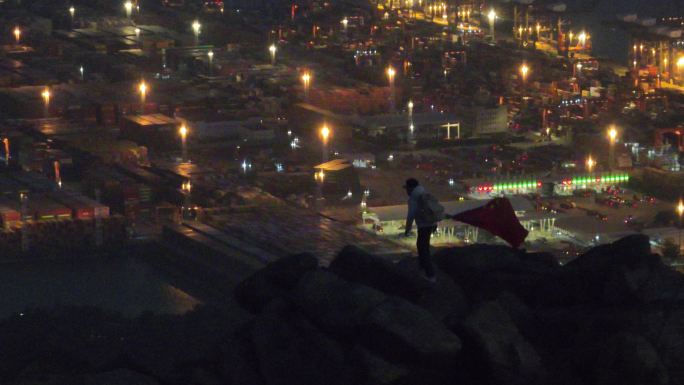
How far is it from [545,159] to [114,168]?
6.58m

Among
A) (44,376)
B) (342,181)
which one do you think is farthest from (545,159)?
(44,376)

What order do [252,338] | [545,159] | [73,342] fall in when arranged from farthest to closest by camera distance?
[545,159] → [73,342] → [252,338]

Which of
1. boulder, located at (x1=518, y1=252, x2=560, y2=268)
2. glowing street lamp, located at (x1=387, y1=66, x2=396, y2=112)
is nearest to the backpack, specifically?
boulder, located at (x1=518, y1=252, x2=560, y2=268)

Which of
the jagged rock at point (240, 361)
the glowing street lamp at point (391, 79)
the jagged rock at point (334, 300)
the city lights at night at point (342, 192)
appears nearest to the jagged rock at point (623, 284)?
the city lights at night at point (342, 192)

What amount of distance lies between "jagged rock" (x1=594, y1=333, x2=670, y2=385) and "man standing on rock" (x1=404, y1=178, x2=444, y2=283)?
1642mm

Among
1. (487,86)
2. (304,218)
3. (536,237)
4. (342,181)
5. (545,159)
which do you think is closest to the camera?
(536,237)

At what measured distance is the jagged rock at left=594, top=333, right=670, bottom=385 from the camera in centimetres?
1562

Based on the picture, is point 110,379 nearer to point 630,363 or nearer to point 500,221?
point 500,221

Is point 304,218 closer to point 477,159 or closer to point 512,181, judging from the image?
point 512,181

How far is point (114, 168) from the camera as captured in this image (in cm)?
3800

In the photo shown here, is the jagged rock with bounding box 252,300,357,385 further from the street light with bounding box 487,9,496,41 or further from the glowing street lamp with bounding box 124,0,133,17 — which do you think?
the glowing street lamp with bounding box 124,0,133,17

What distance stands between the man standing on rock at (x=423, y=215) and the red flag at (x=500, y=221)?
0.69 meters

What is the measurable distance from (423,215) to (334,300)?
1.19 metres

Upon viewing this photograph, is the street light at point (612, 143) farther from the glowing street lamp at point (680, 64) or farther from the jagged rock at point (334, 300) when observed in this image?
the jagged rock at point (334, 300)
